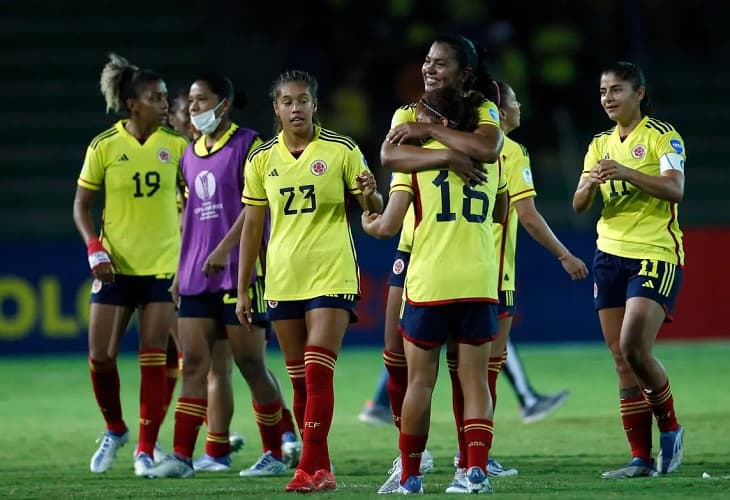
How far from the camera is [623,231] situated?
837 cm

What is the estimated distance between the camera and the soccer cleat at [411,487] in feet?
23.3

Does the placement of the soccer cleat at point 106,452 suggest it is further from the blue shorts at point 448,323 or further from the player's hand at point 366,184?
the blue shorts at point 448,323

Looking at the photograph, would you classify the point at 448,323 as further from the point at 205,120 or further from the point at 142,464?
the point at 142,464

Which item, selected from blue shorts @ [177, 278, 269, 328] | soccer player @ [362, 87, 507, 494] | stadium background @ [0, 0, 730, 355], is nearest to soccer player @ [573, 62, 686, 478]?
soccer player @ [362, 87, 507, 494]

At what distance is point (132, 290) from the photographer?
30.9ft

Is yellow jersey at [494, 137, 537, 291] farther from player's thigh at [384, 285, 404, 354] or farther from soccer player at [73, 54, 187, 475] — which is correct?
soccer player at [73, 54, 187, 475]

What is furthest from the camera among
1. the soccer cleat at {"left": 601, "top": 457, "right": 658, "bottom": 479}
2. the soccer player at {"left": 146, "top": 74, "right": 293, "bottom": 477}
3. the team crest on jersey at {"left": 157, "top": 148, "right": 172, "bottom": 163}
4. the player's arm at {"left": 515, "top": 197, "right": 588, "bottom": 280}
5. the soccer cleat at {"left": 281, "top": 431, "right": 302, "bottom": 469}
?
the team crest on jersey at {"left": 157, "top": 148, "right": 172, "bottom": 163}

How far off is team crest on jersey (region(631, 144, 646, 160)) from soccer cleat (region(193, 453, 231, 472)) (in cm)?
316

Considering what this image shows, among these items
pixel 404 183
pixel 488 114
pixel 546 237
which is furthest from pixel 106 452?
pixel 488 114

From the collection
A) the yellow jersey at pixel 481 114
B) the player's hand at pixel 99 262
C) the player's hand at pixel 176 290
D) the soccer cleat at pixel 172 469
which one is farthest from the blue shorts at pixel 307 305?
the player's hand at pixel 99 262

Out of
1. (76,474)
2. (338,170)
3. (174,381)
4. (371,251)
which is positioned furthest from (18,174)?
(338,170)

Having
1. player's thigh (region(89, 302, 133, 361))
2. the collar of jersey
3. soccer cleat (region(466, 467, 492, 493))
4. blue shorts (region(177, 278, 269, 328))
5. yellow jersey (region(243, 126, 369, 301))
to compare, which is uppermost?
the collar of jersey

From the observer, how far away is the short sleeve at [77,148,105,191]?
9.38 meters

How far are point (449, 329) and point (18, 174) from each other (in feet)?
51.0
